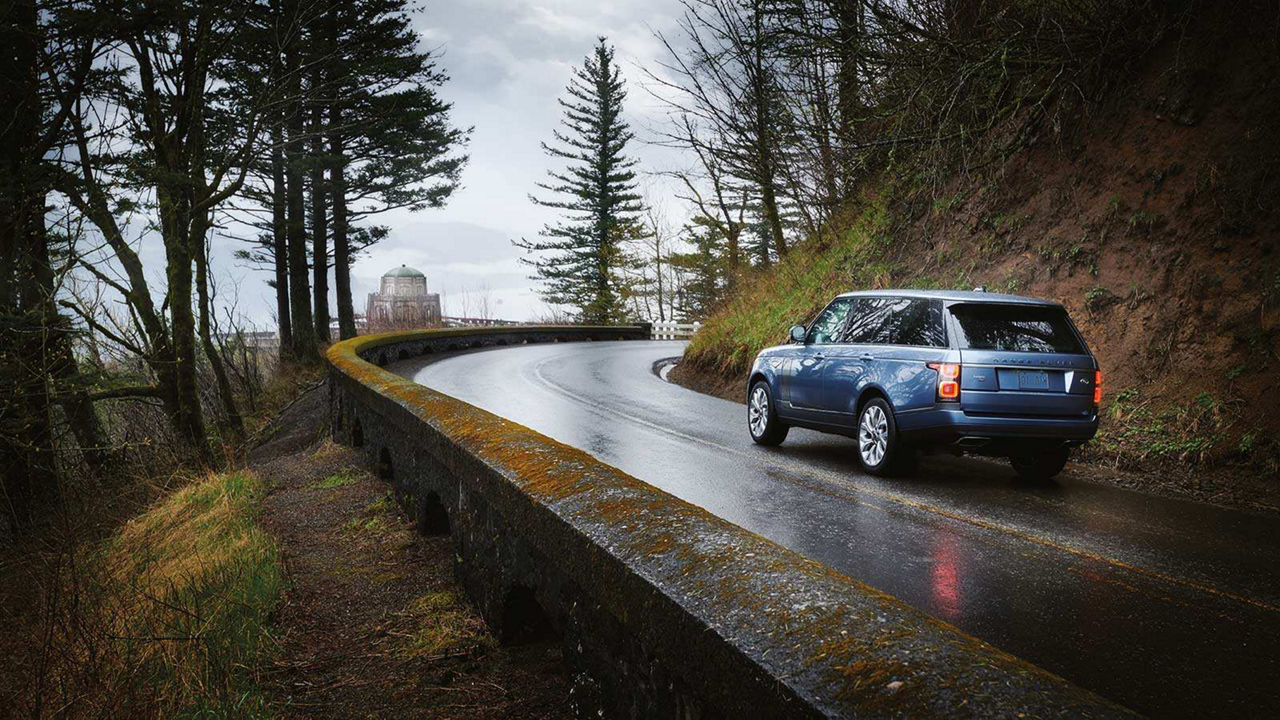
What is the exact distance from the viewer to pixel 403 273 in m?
59.9

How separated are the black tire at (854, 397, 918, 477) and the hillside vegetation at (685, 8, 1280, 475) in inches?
108

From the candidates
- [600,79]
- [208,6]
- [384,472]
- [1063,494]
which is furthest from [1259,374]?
[600,79]

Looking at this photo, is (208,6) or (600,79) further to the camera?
(600,79)

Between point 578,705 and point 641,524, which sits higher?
point 641,524

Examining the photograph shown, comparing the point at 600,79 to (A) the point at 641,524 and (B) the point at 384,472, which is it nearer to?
(B) the point at 384,472

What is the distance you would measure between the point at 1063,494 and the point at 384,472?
6.56 metres

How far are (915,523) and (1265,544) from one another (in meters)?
2.32

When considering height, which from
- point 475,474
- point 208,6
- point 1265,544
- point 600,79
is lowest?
point 1265,544

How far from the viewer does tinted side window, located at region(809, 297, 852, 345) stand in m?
8.62

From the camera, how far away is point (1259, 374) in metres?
7.78

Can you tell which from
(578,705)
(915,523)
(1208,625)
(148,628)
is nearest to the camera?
(578,705)

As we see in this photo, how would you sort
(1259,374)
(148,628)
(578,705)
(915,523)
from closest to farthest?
(578,705)
(148,628)
(915,523)
(1259,374)

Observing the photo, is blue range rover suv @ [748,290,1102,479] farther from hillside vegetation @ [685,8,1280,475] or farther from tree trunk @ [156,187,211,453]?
tree trunk @ [156,187,211,453]

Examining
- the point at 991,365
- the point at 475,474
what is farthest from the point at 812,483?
the point at 475,474
